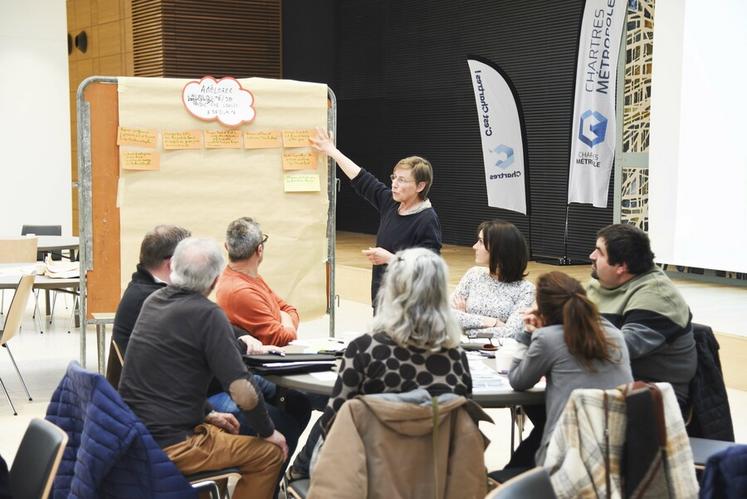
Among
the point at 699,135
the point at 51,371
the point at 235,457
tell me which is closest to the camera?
the point at 235,457

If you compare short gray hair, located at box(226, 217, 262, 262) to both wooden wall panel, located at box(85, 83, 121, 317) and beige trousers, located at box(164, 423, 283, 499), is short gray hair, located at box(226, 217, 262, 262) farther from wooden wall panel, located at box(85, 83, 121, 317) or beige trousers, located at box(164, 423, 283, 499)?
wooden wall panel, located at box(85, 83, 121, 317)

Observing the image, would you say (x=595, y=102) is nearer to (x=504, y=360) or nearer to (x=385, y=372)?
(x=504, y=360)

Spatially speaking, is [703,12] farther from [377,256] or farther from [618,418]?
[618,418]

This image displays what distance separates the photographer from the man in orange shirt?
3891 mm

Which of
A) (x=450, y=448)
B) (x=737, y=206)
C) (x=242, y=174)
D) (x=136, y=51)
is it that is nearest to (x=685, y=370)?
(x=450, y=448)

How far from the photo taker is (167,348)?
3.13m

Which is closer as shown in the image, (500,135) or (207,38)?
(500,135)

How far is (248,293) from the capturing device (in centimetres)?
389

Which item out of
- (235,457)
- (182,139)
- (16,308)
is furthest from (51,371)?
(235,457)

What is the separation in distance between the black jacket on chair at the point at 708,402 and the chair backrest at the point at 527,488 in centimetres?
154

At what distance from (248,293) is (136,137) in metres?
1.48

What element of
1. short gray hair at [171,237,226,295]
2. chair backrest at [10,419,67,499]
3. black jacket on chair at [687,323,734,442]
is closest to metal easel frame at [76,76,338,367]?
short gray hair at [171,237,226,295]

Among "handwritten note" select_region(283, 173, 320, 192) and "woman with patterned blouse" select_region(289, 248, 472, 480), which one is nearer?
"woman with patterned blouse" select_region(289, 248, 472, 480)

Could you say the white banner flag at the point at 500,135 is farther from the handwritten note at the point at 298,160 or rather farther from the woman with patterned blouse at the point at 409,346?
the woman with patterned blouse at the point at 409,346
